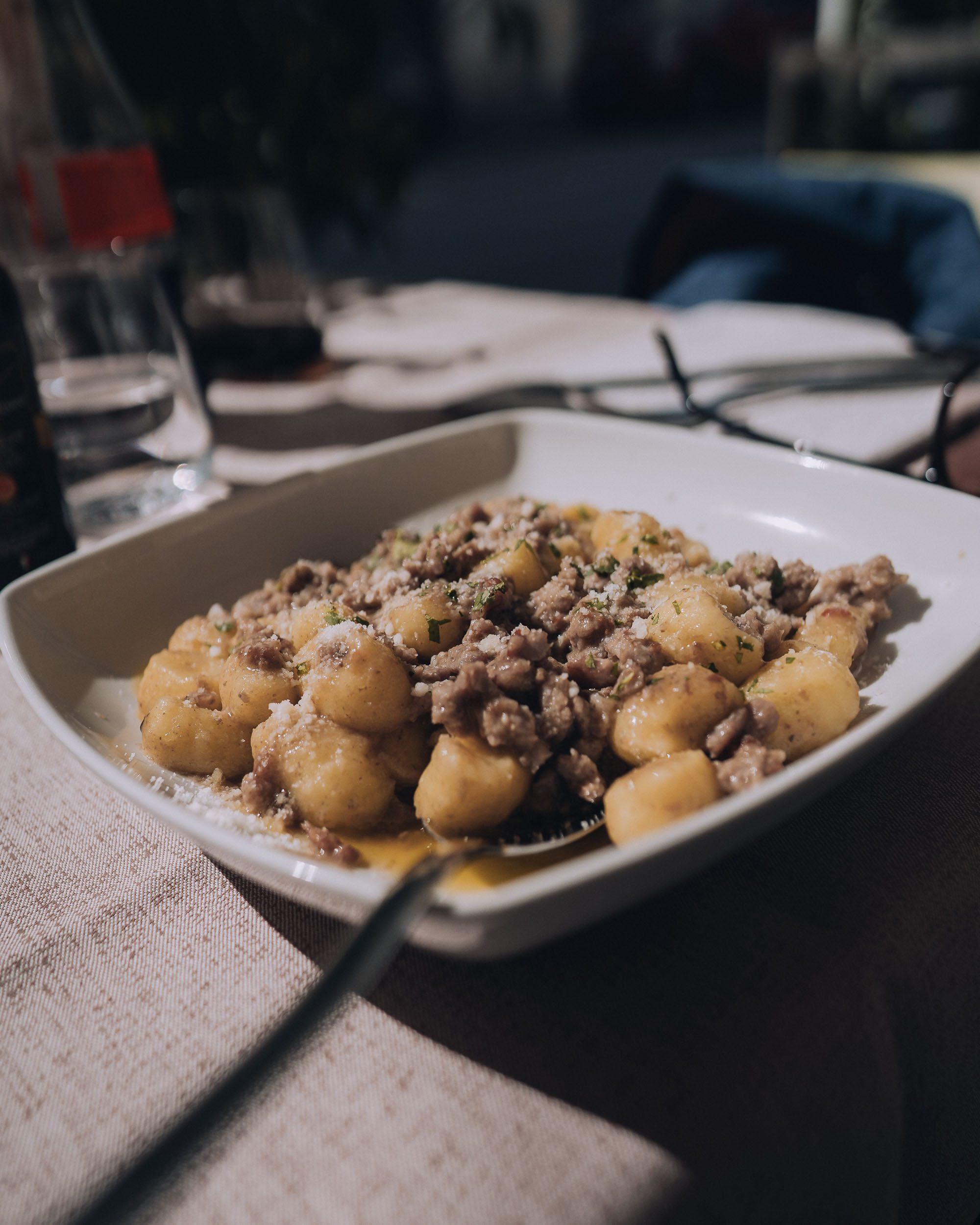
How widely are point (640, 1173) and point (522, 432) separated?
0.99m

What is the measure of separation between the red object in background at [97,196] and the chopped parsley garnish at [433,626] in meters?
0.92

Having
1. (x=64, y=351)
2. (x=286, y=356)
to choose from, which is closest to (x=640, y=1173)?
(x=64, y=351)

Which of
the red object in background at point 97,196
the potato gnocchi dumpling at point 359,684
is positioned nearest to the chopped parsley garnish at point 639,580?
the potato gnocchi dumpling at point 359,684

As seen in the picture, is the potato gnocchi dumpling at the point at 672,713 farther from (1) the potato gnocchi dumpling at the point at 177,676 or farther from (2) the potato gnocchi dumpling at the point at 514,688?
(1) the potato gnocchi dumpling at the point at 177,676

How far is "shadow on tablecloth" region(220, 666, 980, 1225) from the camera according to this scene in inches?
21.8

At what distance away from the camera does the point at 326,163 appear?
6.23 ft

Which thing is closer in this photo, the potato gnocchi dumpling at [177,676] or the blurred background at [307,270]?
the potato gnocchi dumpling at [177,676]

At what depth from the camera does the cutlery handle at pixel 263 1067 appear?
41cm

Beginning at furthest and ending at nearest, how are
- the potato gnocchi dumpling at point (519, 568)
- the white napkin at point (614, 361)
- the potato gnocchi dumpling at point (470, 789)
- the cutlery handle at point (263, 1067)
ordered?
the white napkin at point (614, 361) → the potato gnocchi dumpling at point (519, 568) → the potato gnocchi dumpling at point (470, 789) → the cutlery handle at point (263, 1067)

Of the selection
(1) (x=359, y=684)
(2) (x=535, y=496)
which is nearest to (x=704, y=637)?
(1) (x=359, y=684)

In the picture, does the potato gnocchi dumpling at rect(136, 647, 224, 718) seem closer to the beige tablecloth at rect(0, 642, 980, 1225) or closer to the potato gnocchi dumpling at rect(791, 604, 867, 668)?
the beige tablecloth at rect(0, 642, 980, 1225)

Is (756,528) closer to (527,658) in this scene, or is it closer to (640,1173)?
(527,658)

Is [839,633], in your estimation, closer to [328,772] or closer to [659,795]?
[659,795]

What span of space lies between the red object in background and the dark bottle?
1.10ft
